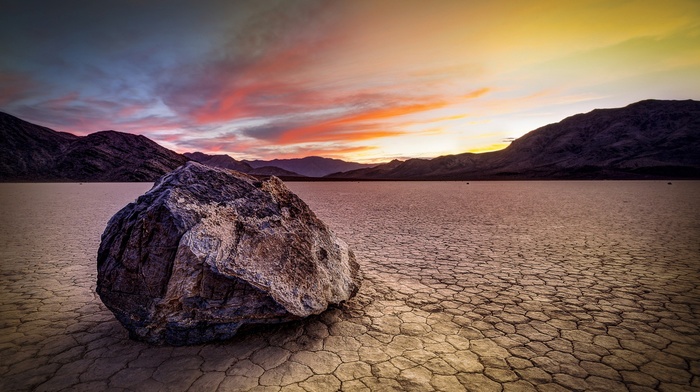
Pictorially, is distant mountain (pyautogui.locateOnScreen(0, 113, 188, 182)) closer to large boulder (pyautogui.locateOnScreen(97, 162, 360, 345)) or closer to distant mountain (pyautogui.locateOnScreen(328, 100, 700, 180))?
distant mountain (pyautogui.locateOnScreen(328, 100, 700, 180))

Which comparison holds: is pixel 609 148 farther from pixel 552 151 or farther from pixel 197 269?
pixel 197 269

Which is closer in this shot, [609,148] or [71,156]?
[609,148]

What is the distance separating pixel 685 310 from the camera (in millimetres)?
4082

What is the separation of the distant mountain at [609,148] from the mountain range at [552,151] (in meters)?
0.18

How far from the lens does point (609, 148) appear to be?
96625mm

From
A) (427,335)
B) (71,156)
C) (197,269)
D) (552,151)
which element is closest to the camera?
(197,269)

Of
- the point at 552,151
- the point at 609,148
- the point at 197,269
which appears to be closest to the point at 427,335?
the point at 197,269

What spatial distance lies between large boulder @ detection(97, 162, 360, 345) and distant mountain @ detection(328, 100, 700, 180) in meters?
93.5

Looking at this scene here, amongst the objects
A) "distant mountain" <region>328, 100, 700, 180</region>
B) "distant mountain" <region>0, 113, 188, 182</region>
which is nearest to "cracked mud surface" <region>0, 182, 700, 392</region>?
"distant mountain" <region>328, 100, 700, 180</region>

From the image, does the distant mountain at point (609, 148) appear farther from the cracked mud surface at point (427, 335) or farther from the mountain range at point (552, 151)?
the cracked mud surface at point (427, 335)

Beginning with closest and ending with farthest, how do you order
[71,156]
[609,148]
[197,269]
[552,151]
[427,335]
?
[197,269] < [427,335] < [609,148] < [71,156] < [552,151]

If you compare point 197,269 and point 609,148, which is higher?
point 609,148

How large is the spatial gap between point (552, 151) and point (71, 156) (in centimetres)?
16738

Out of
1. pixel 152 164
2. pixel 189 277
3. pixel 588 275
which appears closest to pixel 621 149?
pixel 588 275
